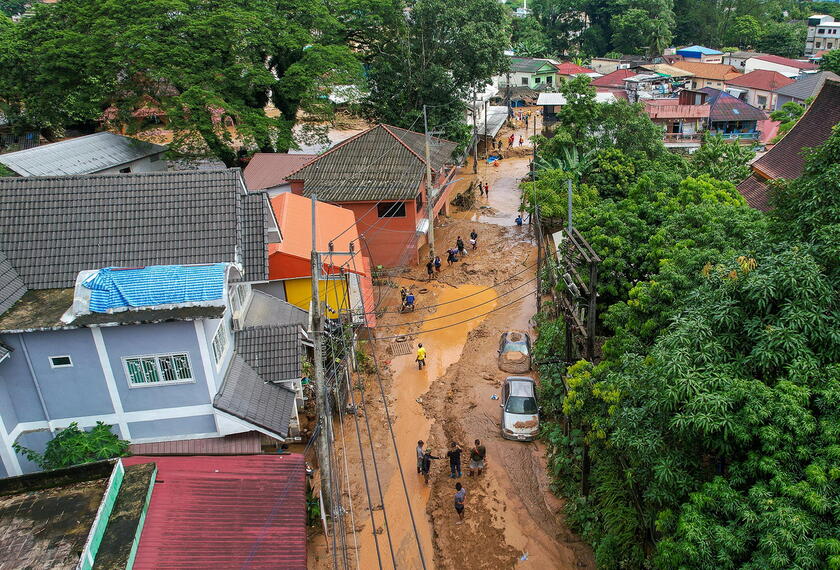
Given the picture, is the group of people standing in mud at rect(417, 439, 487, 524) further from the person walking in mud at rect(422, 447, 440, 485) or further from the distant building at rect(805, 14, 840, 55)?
the distant building at rect(805, 14, 840, 55)

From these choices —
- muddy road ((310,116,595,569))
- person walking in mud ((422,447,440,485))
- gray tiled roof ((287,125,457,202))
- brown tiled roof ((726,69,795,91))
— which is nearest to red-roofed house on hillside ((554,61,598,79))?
brown tiled roof ((726,69,795,91))

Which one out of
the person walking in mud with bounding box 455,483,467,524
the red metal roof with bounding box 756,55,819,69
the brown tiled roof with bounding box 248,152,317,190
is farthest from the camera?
the red metal roof with bounding box 756,55,819,69

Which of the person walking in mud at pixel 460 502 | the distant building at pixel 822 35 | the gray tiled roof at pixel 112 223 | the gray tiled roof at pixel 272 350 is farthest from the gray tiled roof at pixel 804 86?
the gray tiled roof at pixel 112 223

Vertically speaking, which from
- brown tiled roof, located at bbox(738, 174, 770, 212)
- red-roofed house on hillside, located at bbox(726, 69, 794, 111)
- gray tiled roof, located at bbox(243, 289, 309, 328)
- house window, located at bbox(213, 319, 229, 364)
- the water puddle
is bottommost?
the water puddle

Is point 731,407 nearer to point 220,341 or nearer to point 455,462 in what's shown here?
point 455,462

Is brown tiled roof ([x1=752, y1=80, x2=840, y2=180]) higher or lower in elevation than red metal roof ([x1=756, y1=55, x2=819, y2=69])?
higher

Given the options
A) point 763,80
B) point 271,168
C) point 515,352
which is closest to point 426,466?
point 515,352
